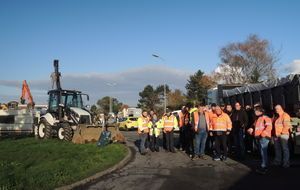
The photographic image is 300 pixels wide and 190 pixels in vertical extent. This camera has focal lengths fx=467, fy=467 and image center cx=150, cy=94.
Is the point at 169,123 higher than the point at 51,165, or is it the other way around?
the point at 169,123

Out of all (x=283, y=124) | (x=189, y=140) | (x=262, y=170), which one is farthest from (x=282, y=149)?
(x=189, y=140)

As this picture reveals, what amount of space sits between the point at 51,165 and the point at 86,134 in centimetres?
865

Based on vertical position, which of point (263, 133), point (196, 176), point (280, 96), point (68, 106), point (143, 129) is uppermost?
point (68, 106)

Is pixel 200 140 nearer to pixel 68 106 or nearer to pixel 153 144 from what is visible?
pixel 153 144

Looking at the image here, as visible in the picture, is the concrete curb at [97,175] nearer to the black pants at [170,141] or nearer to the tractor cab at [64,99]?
the black pants at [170,141]

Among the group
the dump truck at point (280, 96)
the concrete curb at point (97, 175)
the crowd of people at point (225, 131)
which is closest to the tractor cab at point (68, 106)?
the crowd of people at point (225, 131)

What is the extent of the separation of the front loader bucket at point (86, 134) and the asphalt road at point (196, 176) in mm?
7152

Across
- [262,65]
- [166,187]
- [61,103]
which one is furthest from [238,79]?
[166,187]

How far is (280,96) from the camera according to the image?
1545 cm

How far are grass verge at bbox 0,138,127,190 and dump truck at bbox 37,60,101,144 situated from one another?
4173mm

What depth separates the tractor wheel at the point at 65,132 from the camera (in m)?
23.2

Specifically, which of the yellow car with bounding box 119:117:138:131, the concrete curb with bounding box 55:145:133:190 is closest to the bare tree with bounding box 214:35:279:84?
the yellow car with bounding box 119:117:138:131

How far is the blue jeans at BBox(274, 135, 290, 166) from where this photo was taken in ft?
42.8

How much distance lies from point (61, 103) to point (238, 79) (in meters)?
35.9
